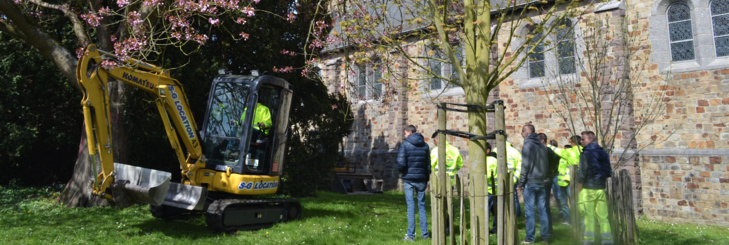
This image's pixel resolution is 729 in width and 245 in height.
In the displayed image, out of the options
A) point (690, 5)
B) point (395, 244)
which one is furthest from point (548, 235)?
point (690, 5)

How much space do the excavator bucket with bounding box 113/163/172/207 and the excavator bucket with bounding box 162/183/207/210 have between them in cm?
58

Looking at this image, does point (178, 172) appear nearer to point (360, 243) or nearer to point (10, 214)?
point (10, 214)

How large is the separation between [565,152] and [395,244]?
4.54 m

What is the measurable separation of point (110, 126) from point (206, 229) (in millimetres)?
2290

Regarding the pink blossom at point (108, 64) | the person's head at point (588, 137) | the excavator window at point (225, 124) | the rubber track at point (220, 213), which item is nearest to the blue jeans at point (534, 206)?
the person's head at point (588, 137)

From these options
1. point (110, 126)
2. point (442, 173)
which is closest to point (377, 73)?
point (442, 173)

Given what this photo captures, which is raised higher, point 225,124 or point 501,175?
point 225,124

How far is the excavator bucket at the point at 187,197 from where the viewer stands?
25.2ft

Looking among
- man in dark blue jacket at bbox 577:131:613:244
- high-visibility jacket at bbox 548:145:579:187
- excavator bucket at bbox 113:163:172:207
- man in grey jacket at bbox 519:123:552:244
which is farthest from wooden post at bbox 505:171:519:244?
high-visibility jacket at bbox 548:145:579:187

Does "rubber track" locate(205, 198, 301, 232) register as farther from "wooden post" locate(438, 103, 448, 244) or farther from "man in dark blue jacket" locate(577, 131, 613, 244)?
"man in dark blue jacket" locate(577, 131, 613, 244)

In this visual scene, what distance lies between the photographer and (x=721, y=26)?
12617 millimetres

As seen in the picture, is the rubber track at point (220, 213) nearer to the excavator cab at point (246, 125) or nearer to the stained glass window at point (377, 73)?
the excavator cab at point (246, 125)

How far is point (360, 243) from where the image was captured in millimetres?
7461

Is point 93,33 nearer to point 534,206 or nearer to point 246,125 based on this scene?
point 246,125
